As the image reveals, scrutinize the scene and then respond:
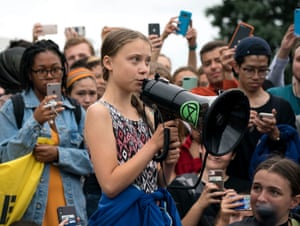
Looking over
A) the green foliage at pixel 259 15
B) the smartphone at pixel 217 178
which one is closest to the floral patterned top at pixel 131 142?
the smartphone at pixel 217 178

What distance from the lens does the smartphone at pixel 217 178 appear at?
18.1ft

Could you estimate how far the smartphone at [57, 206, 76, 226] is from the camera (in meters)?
5.30

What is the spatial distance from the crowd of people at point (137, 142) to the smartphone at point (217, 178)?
2cm

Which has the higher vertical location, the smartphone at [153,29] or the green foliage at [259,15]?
the smartphone at [153,29]

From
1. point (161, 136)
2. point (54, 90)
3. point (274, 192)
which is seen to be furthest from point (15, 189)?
point (274, 192)

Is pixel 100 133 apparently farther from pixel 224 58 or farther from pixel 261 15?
pixel 261 15

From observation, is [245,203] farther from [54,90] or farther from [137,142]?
[54,90]

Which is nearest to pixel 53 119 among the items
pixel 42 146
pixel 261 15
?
pixel 42 146

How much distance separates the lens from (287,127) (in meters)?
5.94

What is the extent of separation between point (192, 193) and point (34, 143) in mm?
1162

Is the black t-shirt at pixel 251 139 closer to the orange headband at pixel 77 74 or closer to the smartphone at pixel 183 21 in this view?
the orange headband at pixel 77 74

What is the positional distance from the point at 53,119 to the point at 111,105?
1.12 meters

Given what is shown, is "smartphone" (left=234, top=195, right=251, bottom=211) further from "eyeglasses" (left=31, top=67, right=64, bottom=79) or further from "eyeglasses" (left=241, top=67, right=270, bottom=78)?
"eyeglasses" (left=31, top=67, right=64, bottom=79)

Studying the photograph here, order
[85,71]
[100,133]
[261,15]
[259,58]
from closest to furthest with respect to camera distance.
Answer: [100,133], [259,58], [85,71], [261,15]
